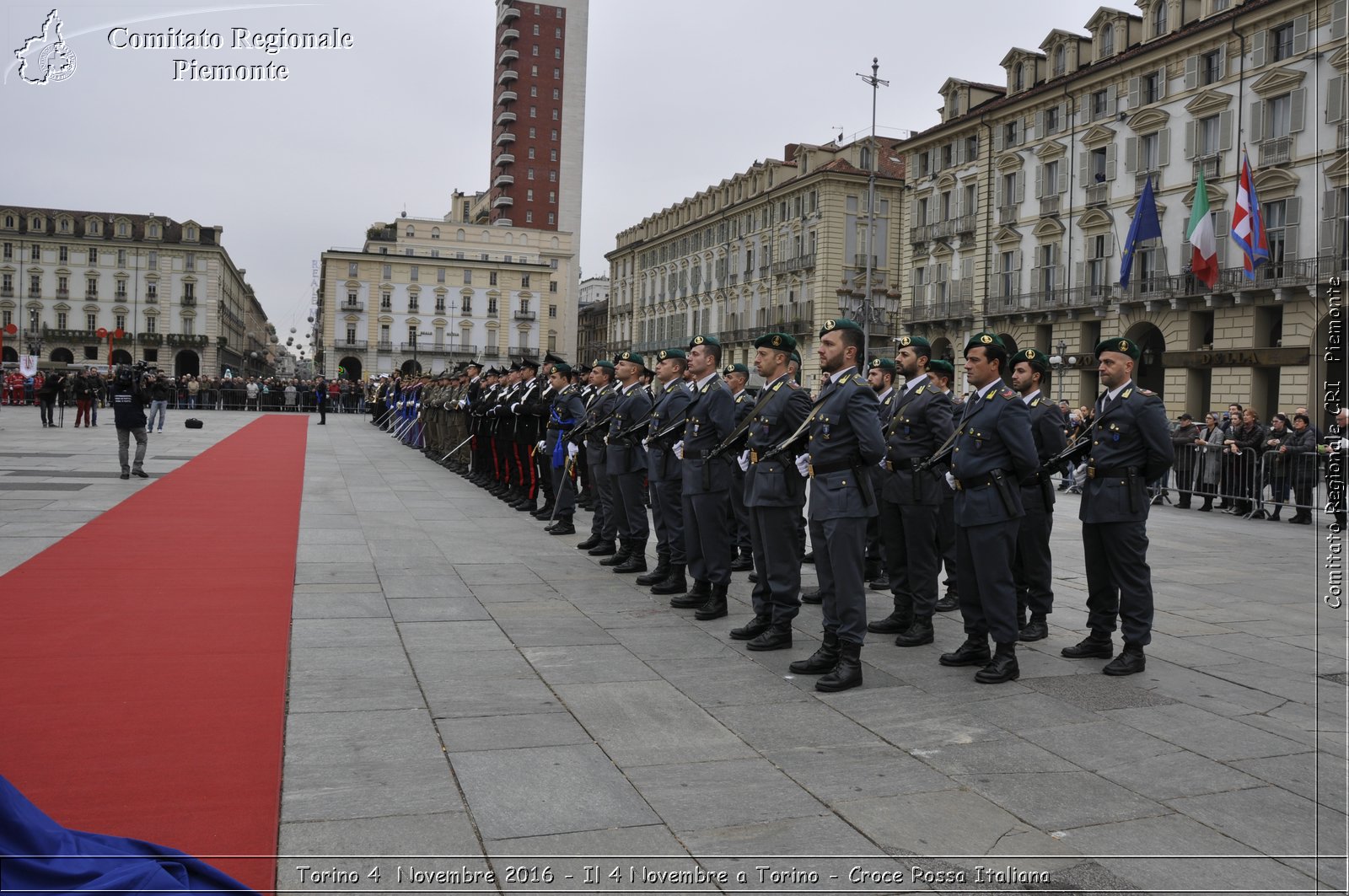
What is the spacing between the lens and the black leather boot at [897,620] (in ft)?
24.4

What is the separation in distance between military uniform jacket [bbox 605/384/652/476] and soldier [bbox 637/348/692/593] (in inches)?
27.2

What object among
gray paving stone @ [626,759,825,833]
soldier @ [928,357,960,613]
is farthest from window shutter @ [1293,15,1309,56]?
gray paving stone @ [626,759,825,833]

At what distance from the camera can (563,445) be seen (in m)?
12.2

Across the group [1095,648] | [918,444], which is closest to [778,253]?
[918,444]

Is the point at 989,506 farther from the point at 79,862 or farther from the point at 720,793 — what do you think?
the point at 79,862

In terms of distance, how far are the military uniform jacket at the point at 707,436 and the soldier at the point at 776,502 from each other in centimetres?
77

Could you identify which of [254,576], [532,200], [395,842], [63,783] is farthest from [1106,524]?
[532,200]

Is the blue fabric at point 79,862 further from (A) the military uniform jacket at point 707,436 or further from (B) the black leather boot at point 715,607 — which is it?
(A) the military uniform jacket at point 707,436

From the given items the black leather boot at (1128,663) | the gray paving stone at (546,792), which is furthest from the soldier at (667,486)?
the gray paving stone at (546,792)

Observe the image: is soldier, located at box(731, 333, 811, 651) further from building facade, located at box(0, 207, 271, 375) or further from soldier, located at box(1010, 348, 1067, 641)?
building facade, located at box(0, 207, 271, 375)

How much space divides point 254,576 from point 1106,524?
6551 mm

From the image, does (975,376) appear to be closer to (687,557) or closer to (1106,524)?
(1106,524)

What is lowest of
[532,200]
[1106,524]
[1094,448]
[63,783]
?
[63,783]

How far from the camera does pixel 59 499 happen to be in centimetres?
1298
